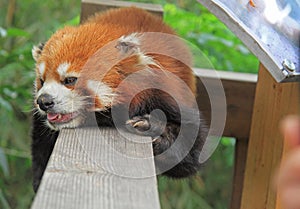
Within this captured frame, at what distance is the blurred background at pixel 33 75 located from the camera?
2707 mm

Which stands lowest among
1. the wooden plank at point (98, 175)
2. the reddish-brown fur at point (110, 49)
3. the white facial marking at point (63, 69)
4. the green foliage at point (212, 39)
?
the wooden plank at point (98, 175)

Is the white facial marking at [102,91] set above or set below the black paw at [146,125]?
above

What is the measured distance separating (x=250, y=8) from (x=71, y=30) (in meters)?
0.55

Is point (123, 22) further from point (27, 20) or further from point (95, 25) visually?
point (27, 20)

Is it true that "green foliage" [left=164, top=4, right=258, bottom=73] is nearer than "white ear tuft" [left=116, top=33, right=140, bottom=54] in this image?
No

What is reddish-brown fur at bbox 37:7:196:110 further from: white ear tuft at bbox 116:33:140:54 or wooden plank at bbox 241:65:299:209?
wooden plank at bbox 241:65:299:209

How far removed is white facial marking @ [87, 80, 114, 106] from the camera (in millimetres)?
1565

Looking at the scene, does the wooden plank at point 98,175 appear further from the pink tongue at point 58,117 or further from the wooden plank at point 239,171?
the wooden plank at point 239,171

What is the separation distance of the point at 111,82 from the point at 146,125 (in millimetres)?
161

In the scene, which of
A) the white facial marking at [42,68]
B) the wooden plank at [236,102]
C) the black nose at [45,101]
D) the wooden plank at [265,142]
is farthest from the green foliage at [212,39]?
the black nose at [45,101]

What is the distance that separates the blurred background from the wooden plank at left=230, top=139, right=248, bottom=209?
16 centimetres

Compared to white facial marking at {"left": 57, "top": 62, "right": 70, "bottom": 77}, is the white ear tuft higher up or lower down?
higher up

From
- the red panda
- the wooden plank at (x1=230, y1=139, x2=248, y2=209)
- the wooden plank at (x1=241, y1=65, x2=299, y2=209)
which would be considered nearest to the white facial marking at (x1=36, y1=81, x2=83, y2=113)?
the red panda

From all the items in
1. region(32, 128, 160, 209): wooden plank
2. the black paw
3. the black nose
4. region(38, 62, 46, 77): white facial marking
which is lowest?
region(32, 128, 160, 209): wooden plank
